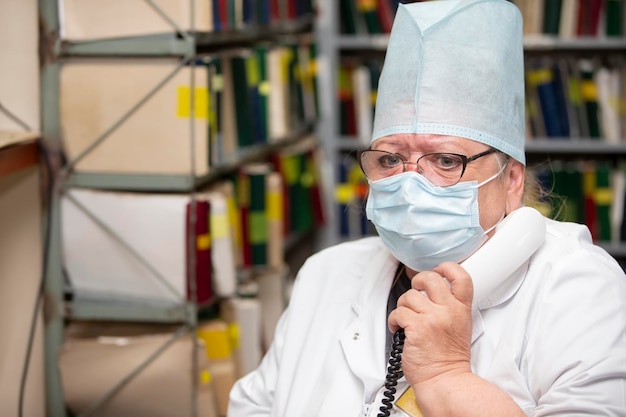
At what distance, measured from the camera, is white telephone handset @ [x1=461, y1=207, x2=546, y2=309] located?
1.49 metres

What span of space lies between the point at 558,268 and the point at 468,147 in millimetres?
273

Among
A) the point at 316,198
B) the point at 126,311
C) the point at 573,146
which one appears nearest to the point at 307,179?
the point at 316,198

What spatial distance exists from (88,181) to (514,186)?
4.98 ft

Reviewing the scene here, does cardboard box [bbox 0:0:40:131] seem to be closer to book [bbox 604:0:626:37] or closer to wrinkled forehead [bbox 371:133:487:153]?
wrinkled forehead [bbox 371:133:487:153]

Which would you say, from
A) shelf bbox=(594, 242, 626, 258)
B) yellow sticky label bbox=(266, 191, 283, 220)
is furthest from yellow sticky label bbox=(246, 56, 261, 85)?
shelf bbox=(594, 242, 626, 258)

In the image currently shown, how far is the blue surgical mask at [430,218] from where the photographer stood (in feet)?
5.18

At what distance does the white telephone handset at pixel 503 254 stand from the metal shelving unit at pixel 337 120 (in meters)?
2.76

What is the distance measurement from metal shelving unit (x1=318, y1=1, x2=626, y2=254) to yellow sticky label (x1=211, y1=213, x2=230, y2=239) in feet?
5.22

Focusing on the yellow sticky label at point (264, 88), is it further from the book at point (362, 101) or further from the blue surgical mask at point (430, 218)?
the blue surgical mask at point (430, 218)

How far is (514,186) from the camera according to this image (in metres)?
1.66

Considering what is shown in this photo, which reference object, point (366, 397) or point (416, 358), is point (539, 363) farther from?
point (366, 397)

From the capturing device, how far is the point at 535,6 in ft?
13.5

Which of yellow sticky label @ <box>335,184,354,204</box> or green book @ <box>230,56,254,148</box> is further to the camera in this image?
yellow sticky label @ <box>335,184,354,204</box>

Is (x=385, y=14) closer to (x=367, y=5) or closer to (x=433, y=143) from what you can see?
(x=367, y=5)
